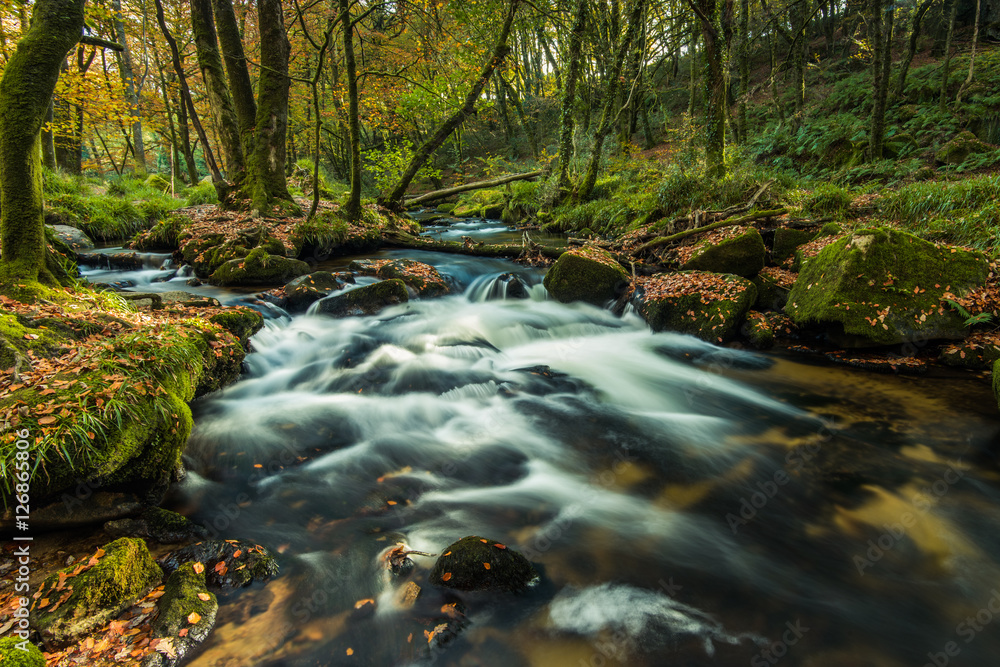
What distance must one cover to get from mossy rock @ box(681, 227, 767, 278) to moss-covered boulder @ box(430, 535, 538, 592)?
6509 mm

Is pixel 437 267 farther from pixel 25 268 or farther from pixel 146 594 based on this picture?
pixel 146 594

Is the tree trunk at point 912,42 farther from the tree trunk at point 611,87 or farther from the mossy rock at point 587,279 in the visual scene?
the mossy rock at point 587,279

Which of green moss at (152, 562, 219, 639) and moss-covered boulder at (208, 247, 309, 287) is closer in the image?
green moss at (152, 562, 219, 639)

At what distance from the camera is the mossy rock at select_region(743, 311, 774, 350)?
6441 millimetres

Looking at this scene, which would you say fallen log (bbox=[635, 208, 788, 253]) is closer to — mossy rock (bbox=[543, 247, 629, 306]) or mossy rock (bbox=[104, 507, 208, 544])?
mossy rock (bbox=[543, 247, 629, 306])

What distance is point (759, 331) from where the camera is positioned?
6500mm

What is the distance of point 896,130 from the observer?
13398 mm

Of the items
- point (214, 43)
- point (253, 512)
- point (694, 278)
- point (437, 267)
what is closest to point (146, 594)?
point (253, 512)

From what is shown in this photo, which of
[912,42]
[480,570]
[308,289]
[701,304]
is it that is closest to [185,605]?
[480,570]

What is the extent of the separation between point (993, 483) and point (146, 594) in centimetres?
625

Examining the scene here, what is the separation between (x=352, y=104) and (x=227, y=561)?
29.0 feet

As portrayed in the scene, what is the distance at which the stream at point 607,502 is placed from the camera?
2.52 meters

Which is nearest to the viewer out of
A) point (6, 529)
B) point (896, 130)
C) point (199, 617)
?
point (199, 617)

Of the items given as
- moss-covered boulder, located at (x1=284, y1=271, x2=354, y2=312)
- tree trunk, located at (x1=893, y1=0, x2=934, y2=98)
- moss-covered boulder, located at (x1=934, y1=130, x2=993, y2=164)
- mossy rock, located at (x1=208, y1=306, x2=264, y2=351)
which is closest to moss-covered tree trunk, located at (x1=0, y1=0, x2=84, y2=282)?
Answer: mossy rock, located at (x1=208, y1=306, x2=264, y2=351)
